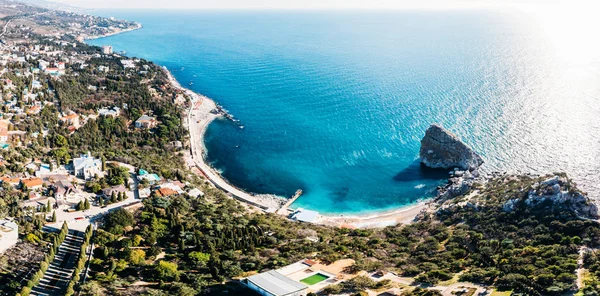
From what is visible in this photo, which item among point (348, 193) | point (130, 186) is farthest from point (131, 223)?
point (348, 193)

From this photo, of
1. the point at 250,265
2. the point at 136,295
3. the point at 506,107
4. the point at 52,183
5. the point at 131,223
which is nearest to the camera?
the point at 136,295

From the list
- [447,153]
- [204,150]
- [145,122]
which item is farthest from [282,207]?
[145,122]

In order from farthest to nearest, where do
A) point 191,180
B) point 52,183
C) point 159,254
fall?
point 191,180, point 52,183, point 159,254

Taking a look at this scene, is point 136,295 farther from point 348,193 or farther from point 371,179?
point 371,179

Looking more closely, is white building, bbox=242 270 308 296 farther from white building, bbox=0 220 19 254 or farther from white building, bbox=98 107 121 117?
white building, bbox=98 107 121 117

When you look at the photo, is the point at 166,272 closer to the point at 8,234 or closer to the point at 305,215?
the point at 8,234

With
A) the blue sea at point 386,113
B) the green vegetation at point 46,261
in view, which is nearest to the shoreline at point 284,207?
the blue sea at point 386,113
